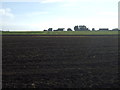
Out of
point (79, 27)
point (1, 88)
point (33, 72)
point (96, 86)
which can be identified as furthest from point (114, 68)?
point (79, 27)

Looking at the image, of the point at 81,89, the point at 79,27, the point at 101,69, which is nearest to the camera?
the point at 81,89

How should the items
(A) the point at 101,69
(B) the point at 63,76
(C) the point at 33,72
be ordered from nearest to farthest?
1. (B) the point at 63,76
2. (C) the point at 33,72
3. (A) the point at 101,69

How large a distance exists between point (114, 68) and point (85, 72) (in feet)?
6.62

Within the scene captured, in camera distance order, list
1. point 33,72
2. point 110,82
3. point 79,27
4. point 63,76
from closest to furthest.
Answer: point 110,82 < point 63,76 < point 33,72 < point 79,27

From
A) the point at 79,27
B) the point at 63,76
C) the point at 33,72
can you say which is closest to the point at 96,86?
the point at 63,76

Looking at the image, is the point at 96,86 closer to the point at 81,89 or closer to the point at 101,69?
the point at 81,89

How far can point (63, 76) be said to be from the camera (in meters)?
9.80

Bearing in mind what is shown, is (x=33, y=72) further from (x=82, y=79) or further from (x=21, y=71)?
A: (x=82, y=79)

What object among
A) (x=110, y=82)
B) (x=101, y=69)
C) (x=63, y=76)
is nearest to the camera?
(x=110, y=82)

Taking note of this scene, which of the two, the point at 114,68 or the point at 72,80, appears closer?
the point at 72,80

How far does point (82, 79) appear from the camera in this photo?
30.6 feet

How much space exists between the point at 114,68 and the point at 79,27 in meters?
141

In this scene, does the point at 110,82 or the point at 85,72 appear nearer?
the point at 110,82

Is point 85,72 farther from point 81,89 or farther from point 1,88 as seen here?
Answer: point 1,88
